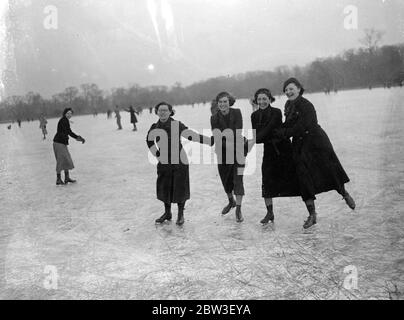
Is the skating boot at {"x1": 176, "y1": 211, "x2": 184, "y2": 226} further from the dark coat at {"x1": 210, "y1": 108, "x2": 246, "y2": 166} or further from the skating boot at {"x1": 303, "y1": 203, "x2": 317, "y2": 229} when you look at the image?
the skating boot at {"x1": 303, "y1": 203, "x2": 317, "y2": 229}

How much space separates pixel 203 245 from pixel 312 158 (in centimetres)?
166

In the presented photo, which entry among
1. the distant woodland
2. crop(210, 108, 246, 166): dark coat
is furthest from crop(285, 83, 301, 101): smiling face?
the distant woodland

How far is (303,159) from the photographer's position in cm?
451

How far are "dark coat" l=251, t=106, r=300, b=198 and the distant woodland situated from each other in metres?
46.6

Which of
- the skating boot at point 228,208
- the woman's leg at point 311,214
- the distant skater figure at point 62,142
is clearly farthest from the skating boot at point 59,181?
the woman's leg at point 311,214

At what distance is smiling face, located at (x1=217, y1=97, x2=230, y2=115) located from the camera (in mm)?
5094

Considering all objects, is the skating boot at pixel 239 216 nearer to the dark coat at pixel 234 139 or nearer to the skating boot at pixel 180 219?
the dark coat at pixel 234 139

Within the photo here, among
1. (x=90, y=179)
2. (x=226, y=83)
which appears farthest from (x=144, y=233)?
(x=226, y=83)

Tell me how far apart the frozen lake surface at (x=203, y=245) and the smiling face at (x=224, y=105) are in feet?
4.99

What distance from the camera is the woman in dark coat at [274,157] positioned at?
4676 millimetres

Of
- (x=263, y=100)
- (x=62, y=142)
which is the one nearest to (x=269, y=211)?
(x=263, y=100)

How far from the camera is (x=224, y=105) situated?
5117 millimetres

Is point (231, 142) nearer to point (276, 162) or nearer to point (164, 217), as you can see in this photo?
point (276, 162)

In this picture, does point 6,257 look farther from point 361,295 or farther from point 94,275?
point 361,295
